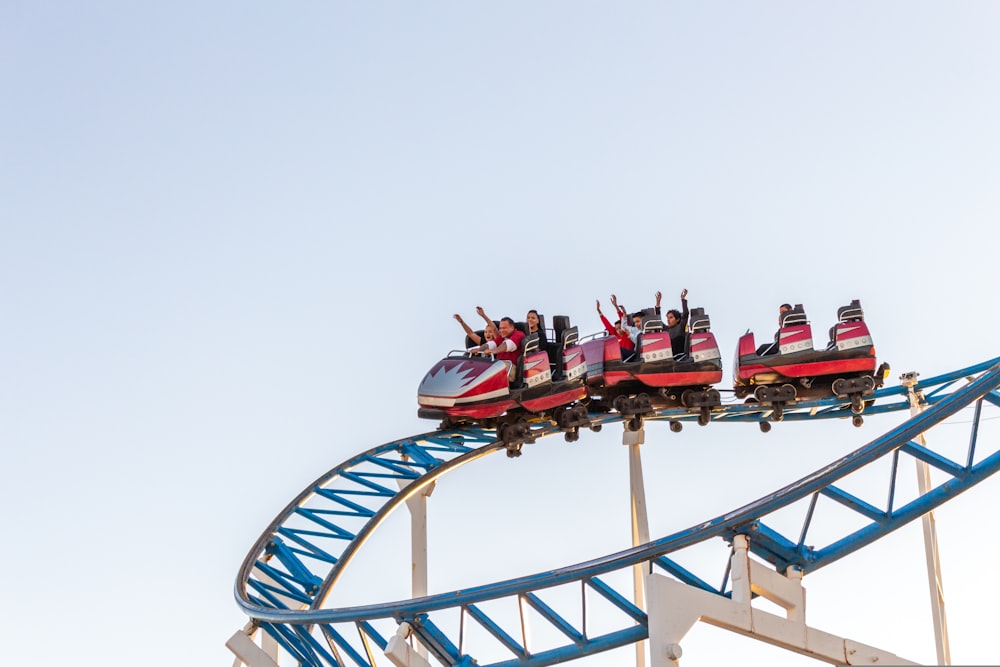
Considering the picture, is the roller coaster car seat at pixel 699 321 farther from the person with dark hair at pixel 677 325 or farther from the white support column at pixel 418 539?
the white support column at pixel 418 539

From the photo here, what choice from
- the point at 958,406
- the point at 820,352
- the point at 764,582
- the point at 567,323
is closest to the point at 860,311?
the point at 820,352

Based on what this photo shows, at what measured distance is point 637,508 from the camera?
31.7 feet

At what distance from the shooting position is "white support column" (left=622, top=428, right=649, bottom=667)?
29.6ft

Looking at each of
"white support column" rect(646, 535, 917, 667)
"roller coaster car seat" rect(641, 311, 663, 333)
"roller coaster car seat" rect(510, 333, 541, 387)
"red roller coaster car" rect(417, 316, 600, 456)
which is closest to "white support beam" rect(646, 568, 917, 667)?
"white support column" rect(646, 535, 917, 667)

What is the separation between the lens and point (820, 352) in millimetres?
10070

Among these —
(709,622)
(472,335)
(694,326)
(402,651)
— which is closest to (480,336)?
(472,335)

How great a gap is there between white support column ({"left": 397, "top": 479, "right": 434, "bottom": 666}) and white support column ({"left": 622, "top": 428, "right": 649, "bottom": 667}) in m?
1.84

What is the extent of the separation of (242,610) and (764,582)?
3990 millimetres

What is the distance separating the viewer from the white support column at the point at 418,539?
10.5m

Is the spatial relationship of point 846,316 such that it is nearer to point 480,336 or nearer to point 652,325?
point 652,325

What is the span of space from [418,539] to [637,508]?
2066 millimetres

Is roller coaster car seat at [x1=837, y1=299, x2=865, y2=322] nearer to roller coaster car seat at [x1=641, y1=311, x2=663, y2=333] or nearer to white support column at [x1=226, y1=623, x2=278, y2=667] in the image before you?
roller coaster car seat at [x1=641, y1=311, x2=663, y2=333]

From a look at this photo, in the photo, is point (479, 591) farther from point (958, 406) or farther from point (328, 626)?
point (958, 406)

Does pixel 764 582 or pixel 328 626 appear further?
pixel 328 626
